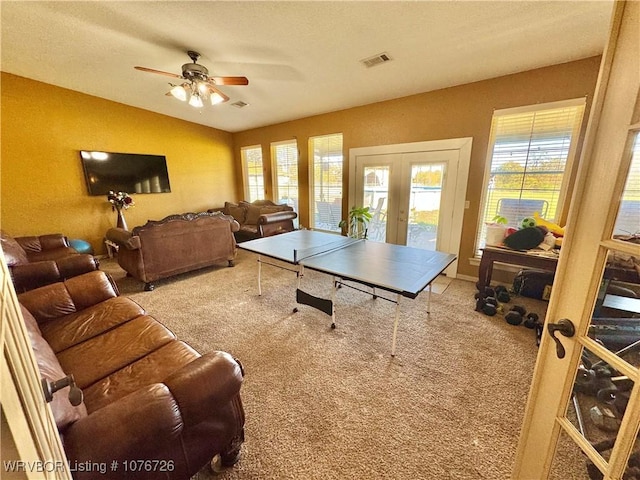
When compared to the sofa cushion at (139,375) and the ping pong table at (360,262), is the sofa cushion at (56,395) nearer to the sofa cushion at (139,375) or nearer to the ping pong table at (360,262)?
the sofa cushion at (139,375)

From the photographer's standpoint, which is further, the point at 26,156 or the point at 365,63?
the point at 26,156

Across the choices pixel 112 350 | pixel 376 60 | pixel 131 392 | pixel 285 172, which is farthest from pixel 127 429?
pixel 285 172

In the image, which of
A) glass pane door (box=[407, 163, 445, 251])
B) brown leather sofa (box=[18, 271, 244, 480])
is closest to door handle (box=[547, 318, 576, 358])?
brown leather sofa (box=[18, 271, 244, 480])

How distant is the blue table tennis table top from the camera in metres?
1.94

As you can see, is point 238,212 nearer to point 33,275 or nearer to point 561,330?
point 33,275

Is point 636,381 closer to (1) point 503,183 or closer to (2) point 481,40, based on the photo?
(2) point 481,40

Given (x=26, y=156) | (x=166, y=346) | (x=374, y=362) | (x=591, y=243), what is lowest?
(x=374, y=362)

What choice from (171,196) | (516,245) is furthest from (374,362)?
(171,196)

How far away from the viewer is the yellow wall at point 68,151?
3.80m

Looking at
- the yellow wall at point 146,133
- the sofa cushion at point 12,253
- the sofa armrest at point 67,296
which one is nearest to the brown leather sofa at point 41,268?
the sofa cushion at point 12,253

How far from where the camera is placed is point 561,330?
806 mm

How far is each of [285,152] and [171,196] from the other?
284 cm

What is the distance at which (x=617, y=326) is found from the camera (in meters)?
0.79

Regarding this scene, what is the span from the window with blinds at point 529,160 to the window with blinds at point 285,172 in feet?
12.2
